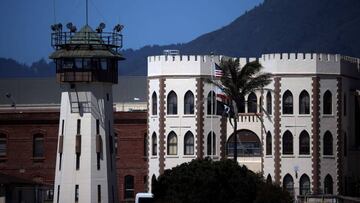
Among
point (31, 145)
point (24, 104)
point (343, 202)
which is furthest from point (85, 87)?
point (24, 104)

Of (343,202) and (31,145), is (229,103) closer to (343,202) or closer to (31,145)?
(343,202)

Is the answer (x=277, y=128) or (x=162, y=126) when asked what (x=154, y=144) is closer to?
(x=162, y=126)

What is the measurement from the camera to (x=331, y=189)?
10906 centimetres

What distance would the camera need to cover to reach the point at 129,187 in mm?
122750

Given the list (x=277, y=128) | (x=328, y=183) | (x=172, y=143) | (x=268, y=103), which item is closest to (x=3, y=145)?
(x=172, y=143)

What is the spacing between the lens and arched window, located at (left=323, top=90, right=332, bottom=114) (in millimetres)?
109562

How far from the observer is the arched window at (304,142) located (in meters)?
109

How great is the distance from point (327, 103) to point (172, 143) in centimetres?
1139

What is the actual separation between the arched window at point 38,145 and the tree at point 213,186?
29.5m

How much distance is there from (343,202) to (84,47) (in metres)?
19.1

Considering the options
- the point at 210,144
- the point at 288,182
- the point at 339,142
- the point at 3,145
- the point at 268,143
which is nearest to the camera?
the point at 288,182

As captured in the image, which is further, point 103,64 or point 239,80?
point 239,80

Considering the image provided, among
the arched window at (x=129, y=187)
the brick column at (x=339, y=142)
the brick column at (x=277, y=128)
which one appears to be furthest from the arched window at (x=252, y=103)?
the arched window at (x=129, y=187)

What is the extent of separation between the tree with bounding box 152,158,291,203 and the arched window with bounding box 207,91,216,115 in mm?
15411
